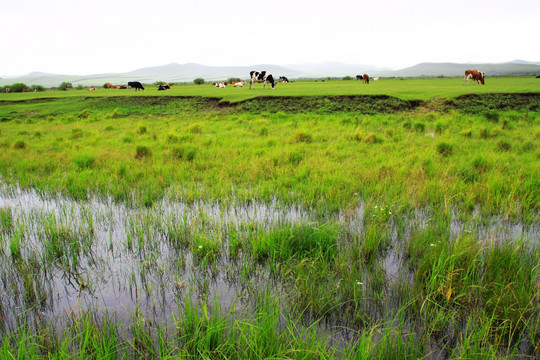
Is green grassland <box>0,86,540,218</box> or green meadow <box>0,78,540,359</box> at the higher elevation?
green grassland <box>0,86,540,218</box>

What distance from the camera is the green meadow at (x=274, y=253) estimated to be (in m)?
2.16

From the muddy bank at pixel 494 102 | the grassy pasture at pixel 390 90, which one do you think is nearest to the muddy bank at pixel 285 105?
the muddy bank at pixel 494 102

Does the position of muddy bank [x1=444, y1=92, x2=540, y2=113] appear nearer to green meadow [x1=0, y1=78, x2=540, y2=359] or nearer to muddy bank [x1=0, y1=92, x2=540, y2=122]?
muddy bank [x1=0, y1=92, x2=540, y2=122]

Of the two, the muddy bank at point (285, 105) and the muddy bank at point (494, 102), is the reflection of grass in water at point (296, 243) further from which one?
the muddy bank at point (494, 102)

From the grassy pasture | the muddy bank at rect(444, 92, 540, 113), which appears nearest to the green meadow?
the muddy bank at rect(444, 92, 540, 113)

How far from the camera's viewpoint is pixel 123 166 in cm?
659

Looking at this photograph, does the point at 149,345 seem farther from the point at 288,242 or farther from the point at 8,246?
the point at 8,246

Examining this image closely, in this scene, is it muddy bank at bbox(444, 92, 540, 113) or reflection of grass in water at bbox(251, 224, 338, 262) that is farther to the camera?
muddy bank at bbox(444, 92, 540, 113)

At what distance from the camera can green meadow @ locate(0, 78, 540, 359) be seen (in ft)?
7.08

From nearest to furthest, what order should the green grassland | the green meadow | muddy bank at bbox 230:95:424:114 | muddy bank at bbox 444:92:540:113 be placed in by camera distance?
the green meadow, the green grassland, muddy bank at bbox 444:92:540:113, muddy bank at bbox 230:95:424:114

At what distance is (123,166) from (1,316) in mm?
4461

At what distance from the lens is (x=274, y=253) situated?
10.2 ft

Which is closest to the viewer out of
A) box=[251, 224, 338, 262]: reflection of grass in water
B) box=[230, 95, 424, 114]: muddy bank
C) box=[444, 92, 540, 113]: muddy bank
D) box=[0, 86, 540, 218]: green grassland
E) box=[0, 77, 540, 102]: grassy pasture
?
box=[251, 224, 338, 262]: reflection of grass in water

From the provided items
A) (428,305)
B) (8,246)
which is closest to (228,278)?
(428,305)
